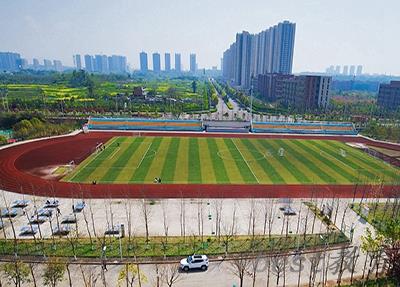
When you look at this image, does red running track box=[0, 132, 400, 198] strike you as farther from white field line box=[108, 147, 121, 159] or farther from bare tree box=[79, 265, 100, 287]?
bare tree box=[79, 265, 100, 287]

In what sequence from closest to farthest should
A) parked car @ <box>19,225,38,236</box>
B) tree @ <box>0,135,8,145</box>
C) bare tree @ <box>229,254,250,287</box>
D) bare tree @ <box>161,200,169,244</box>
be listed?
bare tree @ <box>229,254,250,287</box> → bare tree @ <box>161,200,169,244</box> → parked car @ <box>19,225,38,236</box> → tree @ <box>0,135,8,145</box>

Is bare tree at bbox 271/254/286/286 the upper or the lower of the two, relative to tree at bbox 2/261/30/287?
lower

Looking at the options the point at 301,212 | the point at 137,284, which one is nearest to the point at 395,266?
the point at 301,212

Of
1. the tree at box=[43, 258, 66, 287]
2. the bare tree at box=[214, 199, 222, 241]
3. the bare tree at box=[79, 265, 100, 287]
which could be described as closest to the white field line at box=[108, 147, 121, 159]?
the bare tree at box=[214, 199, 222, 241]

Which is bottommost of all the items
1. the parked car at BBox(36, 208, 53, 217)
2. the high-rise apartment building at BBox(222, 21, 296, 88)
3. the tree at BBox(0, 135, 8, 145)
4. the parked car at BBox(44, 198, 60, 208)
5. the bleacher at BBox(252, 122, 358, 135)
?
the bleacher at BBox(252, 122, 358, 135)

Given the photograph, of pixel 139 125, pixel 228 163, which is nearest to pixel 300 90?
pixel 139 125

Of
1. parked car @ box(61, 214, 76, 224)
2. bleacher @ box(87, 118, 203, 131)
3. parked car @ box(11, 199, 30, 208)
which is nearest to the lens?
parked car @ box(61, 214, 76, 224)

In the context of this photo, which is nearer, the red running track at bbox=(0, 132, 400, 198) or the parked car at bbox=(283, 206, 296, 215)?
the parked car at bbox=(283, 206, 296, 215)

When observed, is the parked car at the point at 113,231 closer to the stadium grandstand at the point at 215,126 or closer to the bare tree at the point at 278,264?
the bare tree at the point at 278,264
